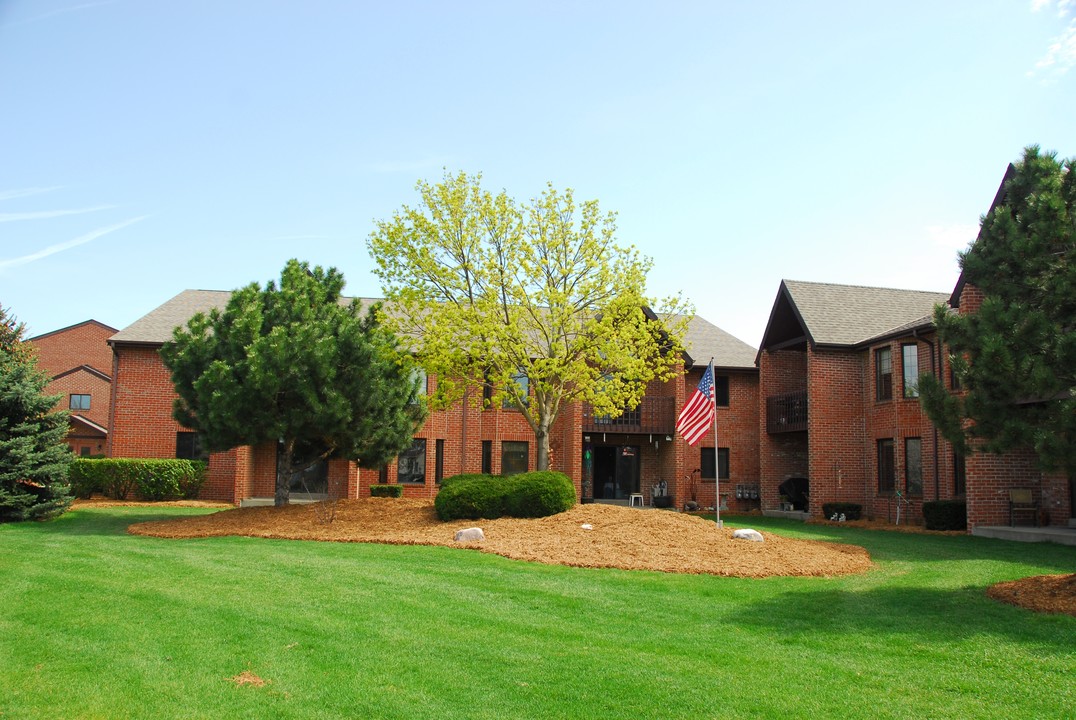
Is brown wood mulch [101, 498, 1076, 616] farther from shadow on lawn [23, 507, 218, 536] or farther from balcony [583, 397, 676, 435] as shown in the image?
balcony [583, 397, 676, 435]

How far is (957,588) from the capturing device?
10383 millimetres

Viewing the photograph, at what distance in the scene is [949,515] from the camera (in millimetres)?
19531

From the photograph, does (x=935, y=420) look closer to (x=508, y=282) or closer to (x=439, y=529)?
(x=439, y=529)

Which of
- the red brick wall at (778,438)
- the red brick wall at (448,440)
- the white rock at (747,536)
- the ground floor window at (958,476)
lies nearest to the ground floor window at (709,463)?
the red brick wall at (448,440)

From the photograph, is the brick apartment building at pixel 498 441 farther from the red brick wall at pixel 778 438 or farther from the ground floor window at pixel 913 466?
the ground floor window at pixel 913 466

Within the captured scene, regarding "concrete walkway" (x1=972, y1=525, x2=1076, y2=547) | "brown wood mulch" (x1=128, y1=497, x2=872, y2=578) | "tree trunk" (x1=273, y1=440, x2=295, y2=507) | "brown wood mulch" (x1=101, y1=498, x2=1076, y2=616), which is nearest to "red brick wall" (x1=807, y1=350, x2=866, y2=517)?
"brown wood mulch" (x1=101, y1=498, x2=1076, y2=616)

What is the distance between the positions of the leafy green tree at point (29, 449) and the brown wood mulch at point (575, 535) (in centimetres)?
228

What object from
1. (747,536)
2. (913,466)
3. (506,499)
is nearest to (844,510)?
(913,466)

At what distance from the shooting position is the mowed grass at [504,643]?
18.9 ft

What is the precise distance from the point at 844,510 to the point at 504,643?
1820cm

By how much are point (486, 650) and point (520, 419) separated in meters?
21.2

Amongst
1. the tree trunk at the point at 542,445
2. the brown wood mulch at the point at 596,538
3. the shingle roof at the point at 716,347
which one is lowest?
the brown wood mulch at the point at 596,538

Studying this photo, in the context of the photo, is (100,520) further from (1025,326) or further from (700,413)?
(1025,326)

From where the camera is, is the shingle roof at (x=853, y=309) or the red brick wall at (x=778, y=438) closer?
the shingle roof at (x=853, y=309)
